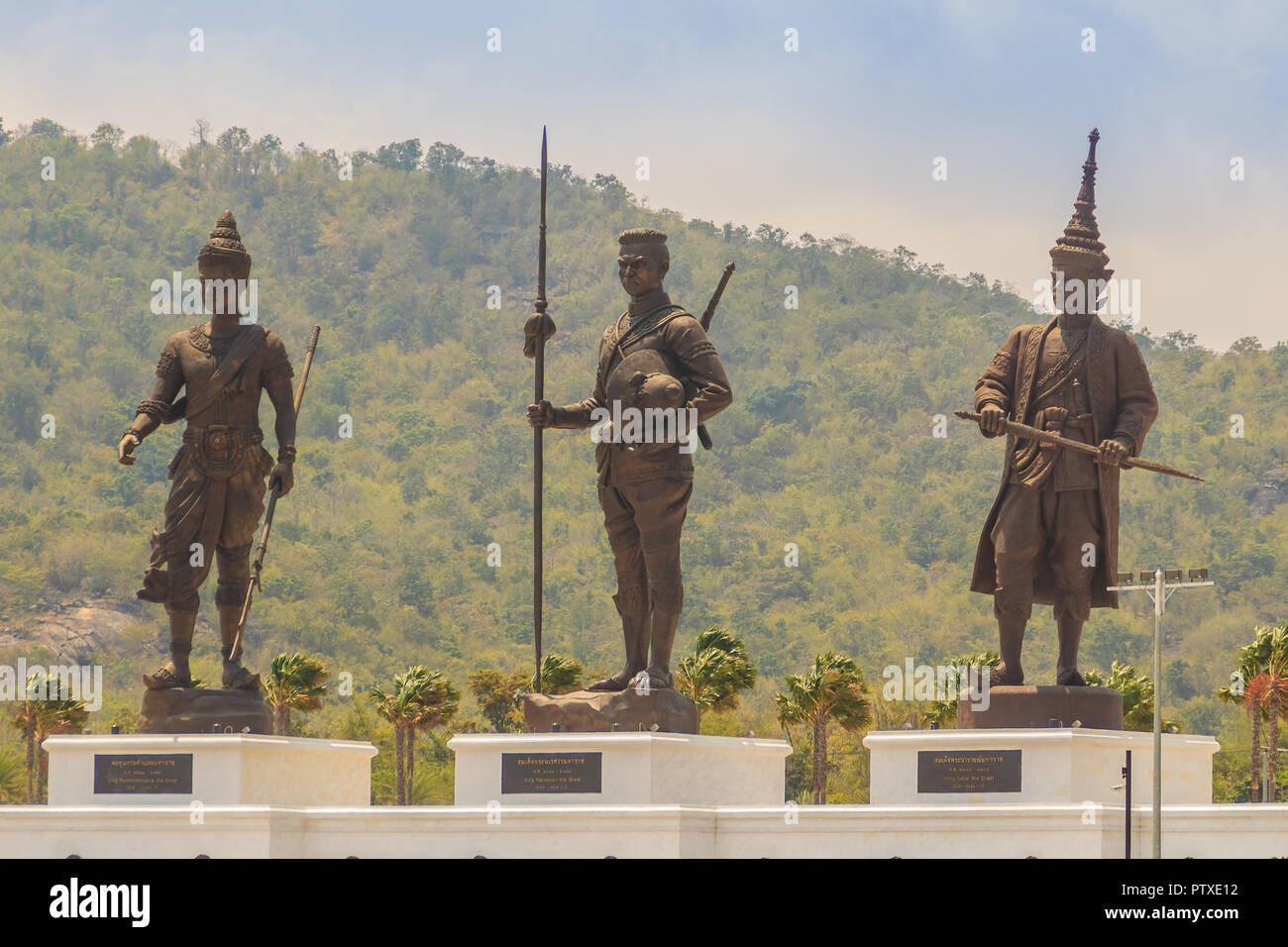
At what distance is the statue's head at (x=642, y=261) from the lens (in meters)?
19.6

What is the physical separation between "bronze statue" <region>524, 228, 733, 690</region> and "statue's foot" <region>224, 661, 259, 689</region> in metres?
3.25

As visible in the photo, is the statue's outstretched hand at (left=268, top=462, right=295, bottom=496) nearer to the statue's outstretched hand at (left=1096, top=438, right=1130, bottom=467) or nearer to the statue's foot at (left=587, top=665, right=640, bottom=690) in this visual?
the statue's foot at (left=587, top=665, right=640, bottom=690)

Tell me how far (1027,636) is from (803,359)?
150 feet

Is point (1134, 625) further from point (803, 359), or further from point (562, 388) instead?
point (803, 359)

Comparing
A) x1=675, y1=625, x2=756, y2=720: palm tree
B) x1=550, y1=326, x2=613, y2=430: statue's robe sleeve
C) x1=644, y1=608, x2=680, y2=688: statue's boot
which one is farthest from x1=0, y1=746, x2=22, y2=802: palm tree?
x1=644, y1=608, x2=680, y2=688: statue's boot

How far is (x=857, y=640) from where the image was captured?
310ft

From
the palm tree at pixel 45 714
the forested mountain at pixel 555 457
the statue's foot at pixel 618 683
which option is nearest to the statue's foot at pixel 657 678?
the statue's foot at pixel 618 683

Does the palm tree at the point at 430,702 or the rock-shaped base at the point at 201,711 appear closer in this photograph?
the rock-shaped base at the point at 201,711

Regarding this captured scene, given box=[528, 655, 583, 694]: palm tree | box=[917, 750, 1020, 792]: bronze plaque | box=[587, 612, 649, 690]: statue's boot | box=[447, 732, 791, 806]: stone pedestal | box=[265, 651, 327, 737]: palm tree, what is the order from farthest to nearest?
box=[528, 655, 583, 694]: palm tree < box=[265, 651, 327, 737]: palm tree < box=[587, 612, 649, 690]: statue's boot < box=[447, 732, 791, 806]: stone pedestal < box=[917, 750, 1020, 792]: bronze plaque

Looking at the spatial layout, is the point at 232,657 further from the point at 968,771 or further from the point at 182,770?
the point at 968,771

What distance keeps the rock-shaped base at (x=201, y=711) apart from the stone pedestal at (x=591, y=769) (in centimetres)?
206

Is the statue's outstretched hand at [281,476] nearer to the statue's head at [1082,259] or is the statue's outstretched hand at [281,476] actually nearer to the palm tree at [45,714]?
the palm tree at [45,714]

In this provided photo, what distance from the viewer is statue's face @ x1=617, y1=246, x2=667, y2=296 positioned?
19609 mm

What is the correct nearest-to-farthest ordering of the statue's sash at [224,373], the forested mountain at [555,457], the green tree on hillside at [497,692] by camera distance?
the statue's sash at [224,373] < the green tree on hillside at [497,692] < the forested mountain at [555,457]
